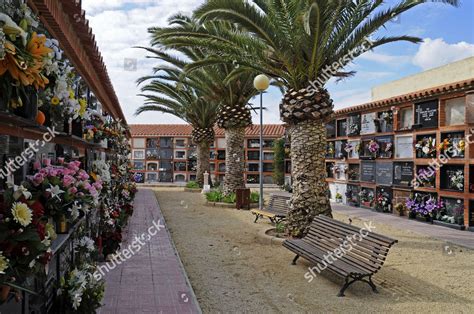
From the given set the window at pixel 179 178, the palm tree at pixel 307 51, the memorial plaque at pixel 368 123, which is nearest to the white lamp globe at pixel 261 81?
the palm tree at pixel 307 51

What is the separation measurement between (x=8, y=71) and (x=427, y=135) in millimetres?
11030

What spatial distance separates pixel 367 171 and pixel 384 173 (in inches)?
36.4

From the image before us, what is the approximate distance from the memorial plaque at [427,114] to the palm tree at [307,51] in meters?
3.10

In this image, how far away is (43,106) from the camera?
9.05 feet

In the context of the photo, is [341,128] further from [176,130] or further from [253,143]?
[176,130]

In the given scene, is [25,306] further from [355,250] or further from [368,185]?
[368,185]

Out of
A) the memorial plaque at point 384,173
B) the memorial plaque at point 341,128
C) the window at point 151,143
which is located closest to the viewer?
the memorial plaque at point 384,173

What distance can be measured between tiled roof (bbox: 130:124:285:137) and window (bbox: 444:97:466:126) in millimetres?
17946

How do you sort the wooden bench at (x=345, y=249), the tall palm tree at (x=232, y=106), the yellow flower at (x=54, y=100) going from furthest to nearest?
1. the tall palm tree at (x=232, y=106)
2. the wooden bench at (x=345, y=249)
3. the yellow flower at (x=54, y=100)

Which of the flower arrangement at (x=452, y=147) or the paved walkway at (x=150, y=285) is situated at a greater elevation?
the flower arrangement at (x=452, y=147)

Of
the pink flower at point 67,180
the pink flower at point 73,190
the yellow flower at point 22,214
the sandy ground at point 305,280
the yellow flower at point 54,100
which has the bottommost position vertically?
the sandy ground at point 305,280

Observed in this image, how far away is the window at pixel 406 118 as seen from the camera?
11.7m

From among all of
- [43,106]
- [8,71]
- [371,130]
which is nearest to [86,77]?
[43,106]

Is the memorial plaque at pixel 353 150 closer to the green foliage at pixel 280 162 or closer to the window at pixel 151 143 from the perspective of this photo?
the green foliage at pixel 280 162
